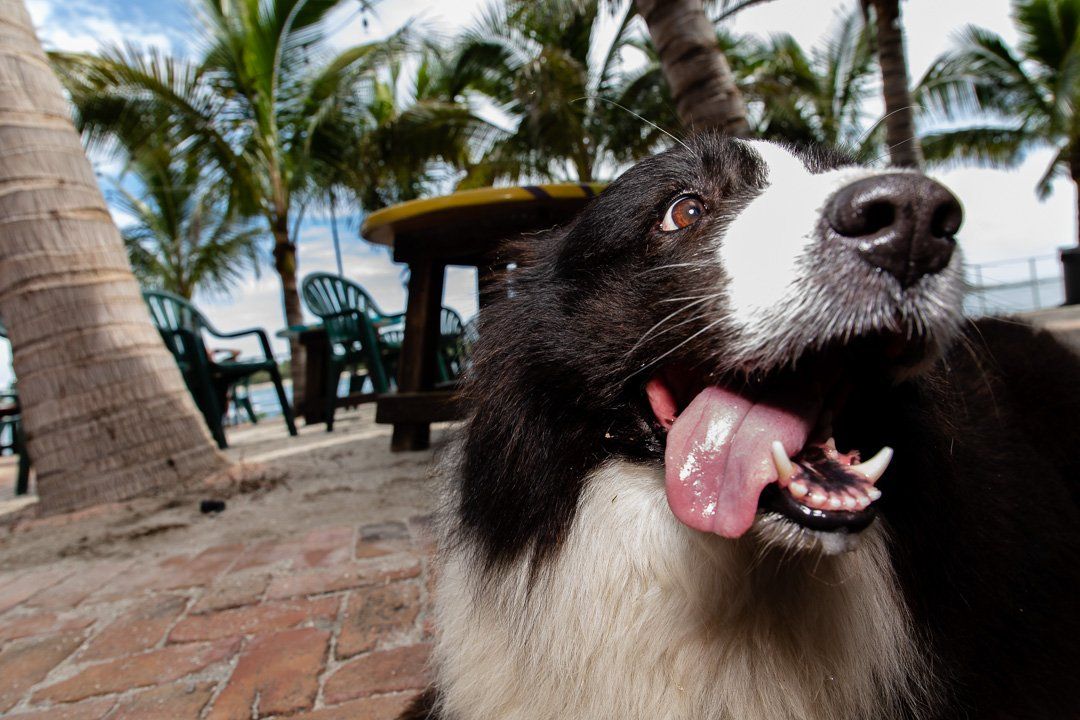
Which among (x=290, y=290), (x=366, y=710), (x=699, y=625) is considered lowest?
(x=366, y=710)

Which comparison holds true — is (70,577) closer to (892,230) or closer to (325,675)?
(325,675)

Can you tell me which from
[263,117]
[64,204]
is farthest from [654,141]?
[64,204]

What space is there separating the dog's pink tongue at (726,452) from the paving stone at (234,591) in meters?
1.74

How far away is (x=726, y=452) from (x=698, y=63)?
10.3 ft

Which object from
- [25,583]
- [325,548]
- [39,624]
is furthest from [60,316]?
[325,548]

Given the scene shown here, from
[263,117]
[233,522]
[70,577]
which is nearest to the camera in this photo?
[70,577]

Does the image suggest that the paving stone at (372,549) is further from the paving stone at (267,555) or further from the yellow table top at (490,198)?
the yellow table top at (490,198)

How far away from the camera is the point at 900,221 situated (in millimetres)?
923

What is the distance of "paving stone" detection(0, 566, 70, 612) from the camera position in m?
2.47

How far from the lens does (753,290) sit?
1.06 meters

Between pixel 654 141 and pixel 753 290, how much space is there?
9.32 meters

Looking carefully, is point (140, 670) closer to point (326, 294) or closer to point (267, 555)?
point (267, 555)

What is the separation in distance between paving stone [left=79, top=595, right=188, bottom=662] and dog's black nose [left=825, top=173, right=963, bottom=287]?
7.02ft

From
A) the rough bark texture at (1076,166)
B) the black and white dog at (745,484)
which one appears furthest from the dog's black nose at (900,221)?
the rough bark texture at (1076,166)
